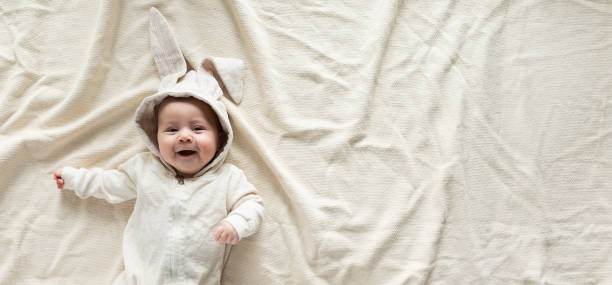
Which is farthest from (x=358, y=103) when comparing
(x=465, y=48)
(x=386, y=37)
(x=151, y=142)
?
(x=151, y=142)

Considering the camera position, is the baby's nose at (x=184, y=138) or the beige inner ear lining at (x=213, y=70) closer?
the baby's nose at (x=184, y=138)

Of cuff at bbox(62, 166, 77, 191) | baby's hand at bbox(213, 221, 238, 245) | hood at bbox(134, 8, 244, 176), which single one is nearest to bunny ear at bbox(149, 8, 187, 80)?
hood at bbox(134, 8, 244, 176)

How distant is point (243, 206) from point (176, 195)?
167 mm

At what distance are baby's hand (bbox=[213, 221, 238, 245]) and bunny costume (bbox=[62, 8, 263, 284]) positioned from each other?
0.06 feet

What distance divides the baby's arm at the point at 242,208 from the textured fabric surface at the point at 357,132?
0.05 meters

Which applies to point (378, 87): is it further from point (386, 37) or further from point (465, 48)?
point (465, 48)

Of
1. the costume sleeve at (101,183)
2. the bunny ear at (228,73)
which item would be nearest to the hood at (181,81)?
the bunny ear at (228,73)

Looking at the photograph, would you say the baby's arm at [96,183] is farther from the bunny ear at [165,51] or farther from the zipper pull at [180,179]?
the bunny ear at [165,51]

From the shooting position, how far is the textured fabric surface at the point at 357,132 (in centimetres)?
119

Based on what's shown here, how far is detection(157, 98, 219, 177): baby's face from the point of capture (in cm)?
115

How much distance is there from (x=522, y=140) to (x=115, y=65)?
1.09m

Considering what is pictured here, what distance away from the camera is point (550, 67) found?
1259mm

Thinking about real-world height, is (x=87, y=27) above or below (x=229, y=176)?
above

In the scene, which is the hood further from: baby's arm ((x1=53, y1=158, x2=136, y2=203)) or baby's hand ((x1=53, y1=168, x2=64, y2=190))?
baby's hand ((x1=53, y1=168, x2=64, y2=190))
